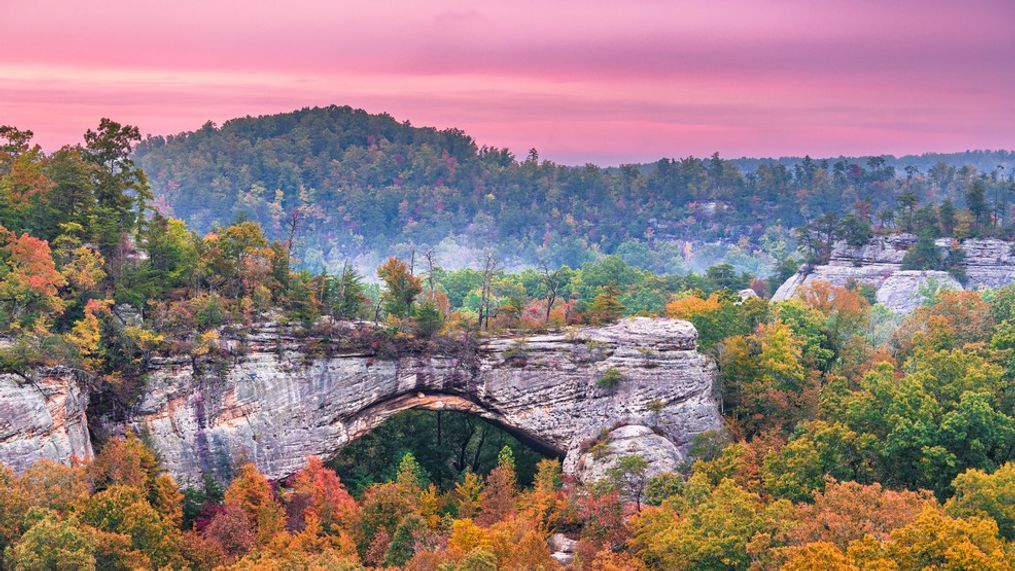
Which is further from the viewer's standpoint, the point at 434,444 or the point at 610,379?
the point at 434,444

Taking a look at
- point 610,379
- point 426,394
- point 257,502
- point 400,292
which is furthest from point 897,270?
point 257,502

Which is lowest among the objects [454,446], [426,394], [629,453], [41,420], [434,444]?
[454,446]

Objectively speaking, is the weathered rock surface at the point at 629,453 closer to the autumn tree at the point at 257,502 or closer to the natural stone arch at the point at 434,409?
the natural stone arch at the point at 434,409

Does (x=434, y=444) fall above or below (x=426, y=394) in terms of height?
below

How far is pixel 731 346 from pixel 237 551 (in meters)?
25.6

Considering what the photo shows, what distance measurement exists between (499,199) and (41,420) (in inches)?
5571

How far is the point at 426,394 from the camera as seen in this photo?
154 feet

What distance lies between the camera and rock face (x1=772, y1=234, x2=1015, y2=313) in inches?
3420

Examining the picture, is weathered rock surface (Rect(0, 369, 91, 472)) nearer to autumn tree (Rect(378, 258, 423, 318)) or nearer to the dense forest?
the dense forest

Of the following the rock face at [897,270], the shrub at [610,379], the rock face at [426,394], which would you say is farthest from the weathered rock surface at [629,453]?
the rock face at [897,270]

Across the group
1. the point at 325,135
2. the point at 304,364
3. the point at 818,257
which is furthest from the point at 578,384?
the point at 325,135

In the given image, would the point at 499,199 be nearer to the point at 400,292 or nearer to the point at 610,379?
the point at 400,292

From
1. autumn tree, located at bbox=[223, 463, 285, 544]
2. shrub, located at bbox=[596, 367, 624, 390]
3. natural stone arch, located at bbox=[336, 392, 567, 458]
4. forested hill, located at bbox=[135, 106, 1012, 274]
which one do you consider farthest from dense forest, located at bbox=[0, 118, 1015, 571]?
forested hill, located at bbox=[135, 106, 1012, 274]

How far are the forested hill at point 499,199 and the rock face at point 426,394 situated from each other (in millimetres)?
108571
